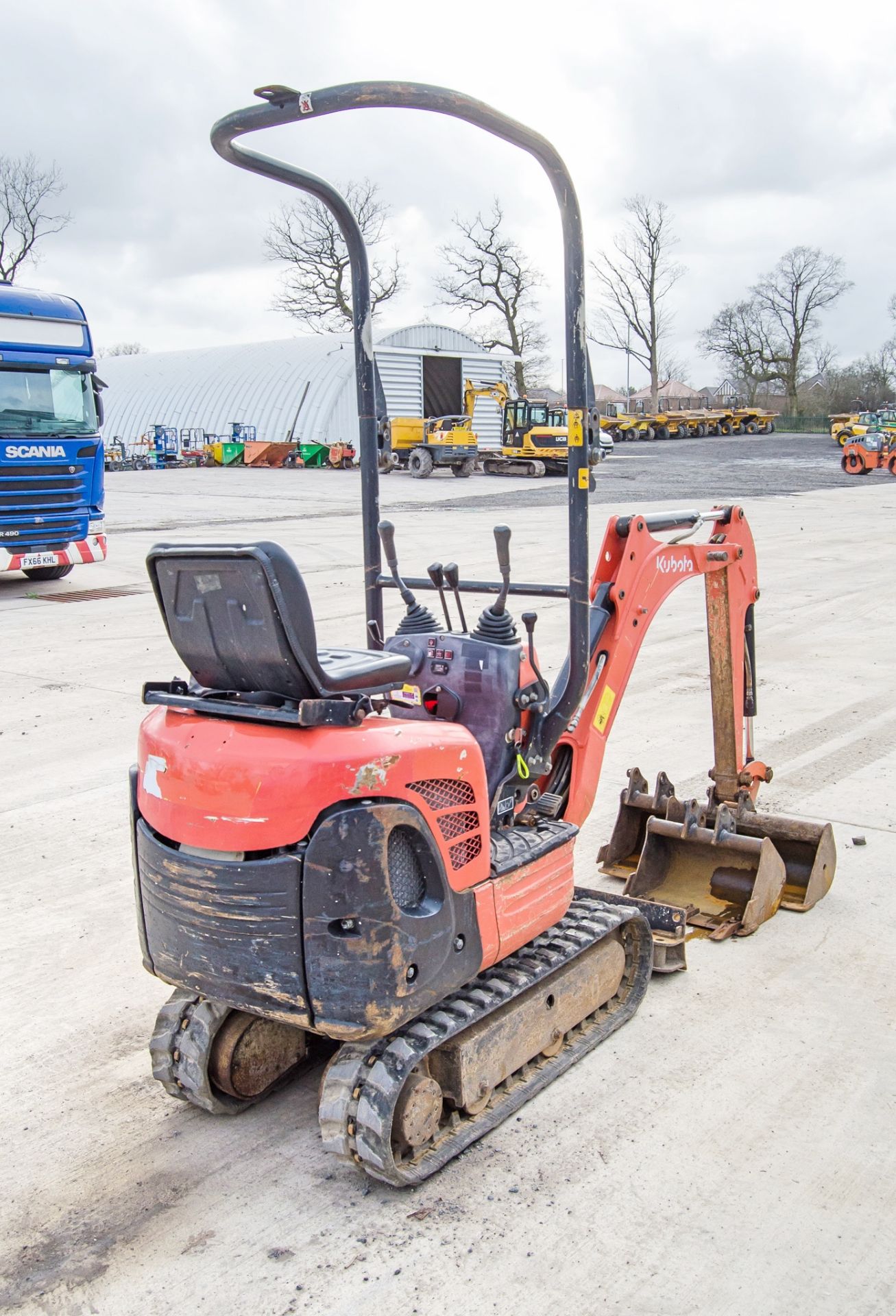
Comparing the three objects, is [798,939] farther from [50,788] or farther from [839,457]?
[839,457]

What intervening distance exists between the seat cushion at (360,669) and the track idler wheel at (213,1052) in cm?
98

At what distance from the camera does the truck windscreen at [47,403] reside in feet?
42.7

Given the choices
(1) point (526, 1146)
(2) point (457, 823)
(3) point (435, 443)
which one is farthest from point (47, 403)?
(3) point (435, 443)

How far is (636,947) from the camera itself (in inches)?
153

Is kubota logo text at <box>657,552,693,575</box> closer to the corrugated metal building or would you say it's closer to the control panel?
the control panel

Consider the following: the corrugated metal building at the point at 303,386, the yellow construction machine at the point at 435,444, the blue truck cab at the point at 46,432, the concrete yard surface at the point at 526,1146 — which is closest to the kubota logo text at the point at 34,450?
the blue truck cab at the point at 46,432

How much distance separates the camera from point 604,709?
4.04 m

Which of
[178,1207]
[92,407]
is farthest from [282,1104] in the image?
[92,407]

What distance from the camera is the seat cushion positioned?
2801 mm

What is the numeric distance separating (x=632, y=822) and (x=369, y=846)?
2.57 metres

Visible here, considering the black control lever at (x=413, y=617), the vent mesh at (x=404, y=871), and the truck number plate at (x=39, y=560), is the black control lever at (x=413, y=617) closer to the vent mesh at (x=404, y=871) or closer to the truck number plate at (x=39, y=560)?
the vent mesh at (x=404, y=871)

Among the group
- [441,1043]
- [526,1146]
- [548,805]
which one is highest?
[548,805]

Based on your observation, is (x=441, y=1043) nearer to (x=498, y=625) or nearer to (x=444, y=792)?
(x=444, y=792)

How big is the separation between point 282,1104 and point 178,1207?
0.51m
